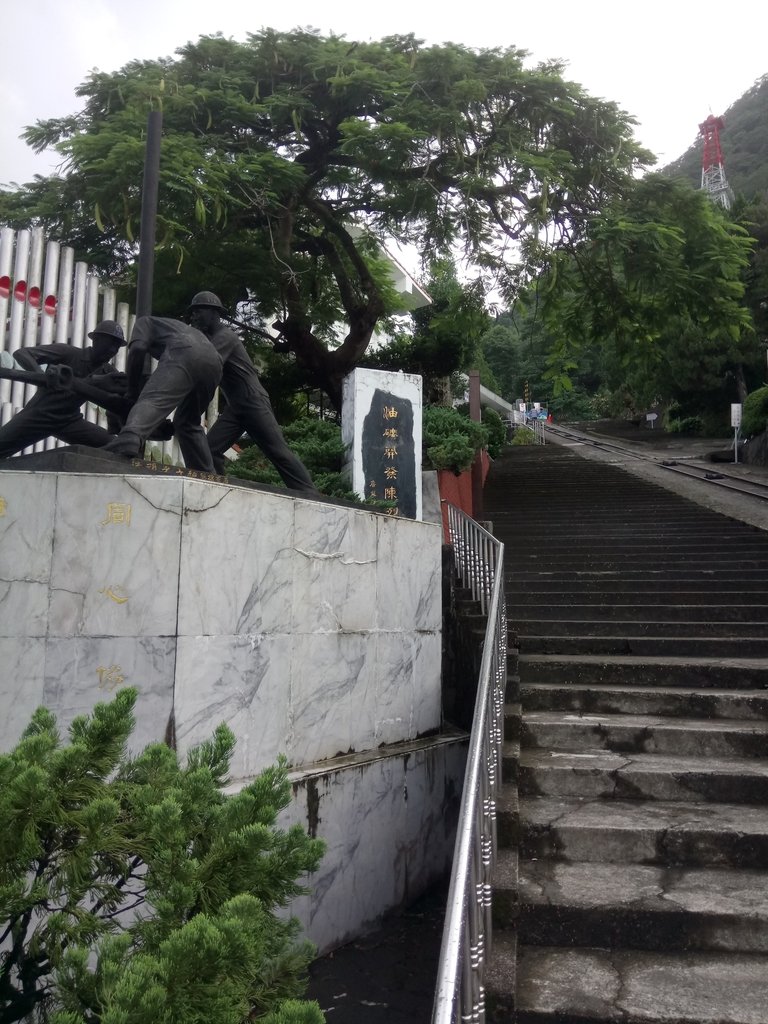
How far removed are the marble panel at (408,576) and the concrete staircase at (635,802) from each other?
84 cm

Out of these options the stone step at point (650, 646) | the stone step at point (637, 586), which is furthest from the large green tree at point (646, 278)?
the stone step at point (650, 646)

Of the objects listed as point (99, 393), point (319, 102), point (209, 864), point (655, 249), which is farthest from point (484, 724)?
point (319, 102)

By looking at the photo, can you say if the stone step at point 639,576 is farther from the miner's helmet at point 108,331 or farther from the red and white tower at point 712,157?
the red and white tower at point 712,157

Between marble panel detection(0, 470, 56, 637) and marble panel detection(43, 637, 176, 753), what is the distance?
0.59 feet

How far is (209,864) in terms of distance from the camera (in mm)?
2270

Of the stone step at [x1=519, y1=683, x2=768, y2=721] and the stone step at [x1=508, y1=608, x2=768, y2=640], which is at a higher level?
the stone step at [x1=508, y1=608, x2=768, y2=640]

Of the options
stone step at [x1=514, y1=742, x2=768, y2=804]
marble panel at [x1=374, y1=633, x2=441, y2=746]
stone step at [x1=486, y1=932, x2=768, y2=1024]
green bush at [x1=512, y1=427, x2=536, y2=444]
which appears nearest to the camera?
stone step at [x1=486, y1=932, x2=768, y2=1024]

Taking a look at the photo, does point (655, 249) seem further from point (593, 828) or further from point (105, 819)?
point (105, 819)

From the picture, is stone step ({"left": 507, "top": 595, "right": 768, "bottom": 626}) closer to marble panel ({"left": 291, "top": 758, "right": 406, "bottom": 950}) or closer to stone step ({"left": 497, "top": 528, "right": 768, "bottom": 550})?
marble panel ({"left": 291, "top": 758, "right": 406, "bottom": 950})

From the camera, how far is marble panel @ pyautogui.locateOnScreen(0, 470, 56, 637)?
436 cm

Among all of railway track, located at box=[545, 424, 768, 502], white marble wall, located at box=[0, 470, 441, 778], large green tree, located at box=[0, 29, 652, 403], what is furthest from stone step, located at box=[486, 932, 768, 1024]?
railway track, located at box=[545, 424, 768, 502]

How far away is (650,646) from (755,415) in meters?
20.1

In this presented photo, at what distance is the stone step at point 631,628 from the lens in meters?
7.32

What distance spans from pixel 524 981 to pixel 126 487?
277 centimetres
